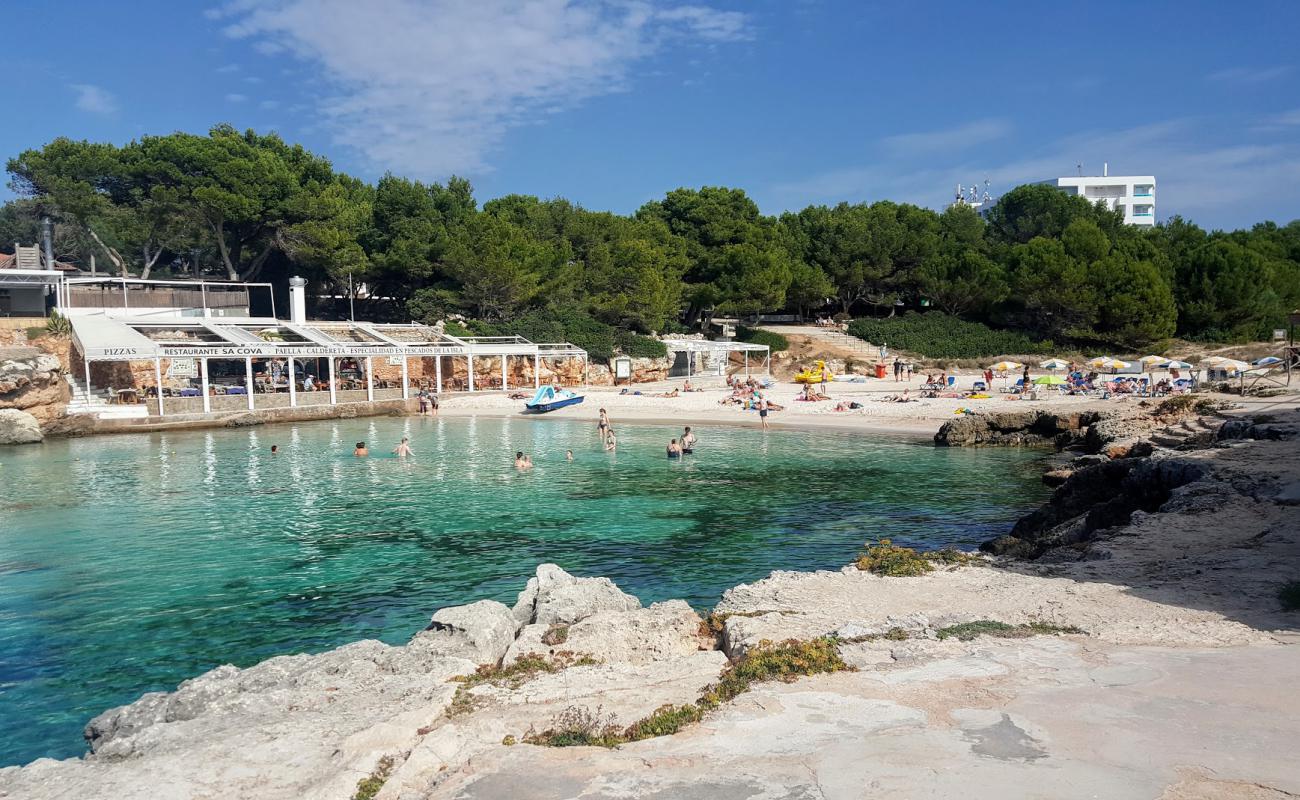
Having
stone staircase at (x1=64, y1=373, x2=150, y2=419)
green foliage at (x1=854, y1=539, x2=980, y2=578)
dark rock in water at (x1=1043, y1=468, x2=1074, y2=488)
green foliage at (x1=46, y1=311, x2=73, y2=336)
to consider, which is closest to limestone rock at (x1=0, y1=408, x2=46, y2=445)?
stone staircase at (x1=64, y1=373, x2=150, y2=419)

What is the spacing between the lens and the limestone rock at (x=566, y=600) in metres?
10.6

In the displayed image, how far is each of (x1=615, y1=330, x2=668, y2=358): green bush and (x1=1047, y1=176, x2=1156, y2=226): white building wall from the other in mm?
85986

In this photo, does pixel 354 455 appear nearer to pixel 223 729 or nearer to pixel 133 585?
pixel 133 585

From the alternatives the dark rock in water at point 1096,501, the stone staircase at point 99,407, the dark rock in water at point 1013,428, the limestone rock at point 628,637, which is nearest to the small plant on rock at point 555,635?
the limestone rock at point 628,637

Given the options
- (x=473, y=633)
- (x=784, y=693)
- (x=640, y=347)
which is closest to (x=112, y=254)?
(x=640, y=347)

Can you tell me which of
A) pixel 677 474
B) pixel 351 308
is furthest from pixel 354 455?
pixel 351 308

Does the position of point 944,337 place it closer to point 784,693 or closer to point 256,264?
point 256,264

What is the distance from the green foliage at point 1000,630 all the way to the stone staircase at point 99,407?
34233 millimetres

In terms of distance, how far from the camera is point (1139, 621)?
9.27m

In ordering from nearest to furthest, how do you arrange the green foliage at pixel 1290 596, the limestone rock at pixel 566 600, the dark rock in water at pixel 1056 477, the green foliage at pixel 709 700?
the green foliage at pixel 709 700 < the green foliage at pixel 1290 596 < the limestone rock at pixel 566 600 < the dark rock in water at pixel 1056 477

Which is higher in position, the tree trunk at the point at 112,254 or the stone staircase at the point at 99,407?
the tree trunk at the point at 112,254

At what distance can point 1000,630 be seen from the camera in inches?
358

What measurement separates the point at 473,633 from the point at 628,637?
5.75 feet

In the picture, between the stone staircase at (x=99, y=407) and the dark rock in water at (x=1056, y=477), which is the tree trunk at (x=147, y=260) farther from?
the dark rock in water at (x=1056, y=477)
